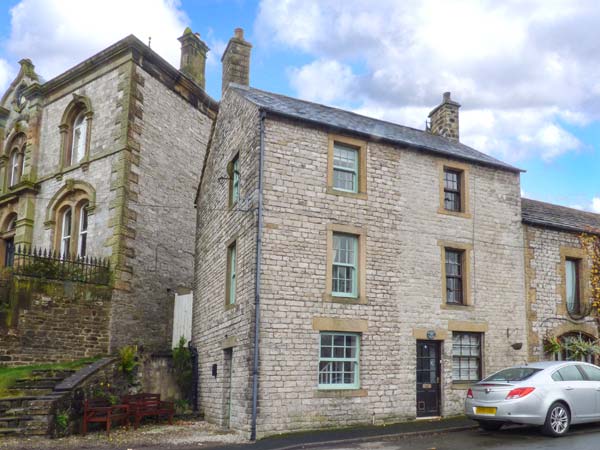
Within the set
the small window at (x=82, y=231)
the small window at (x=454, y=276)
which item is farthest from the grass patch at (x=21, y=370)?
the small window at (x=454, y=276)

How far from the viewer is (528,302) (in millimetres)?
17859

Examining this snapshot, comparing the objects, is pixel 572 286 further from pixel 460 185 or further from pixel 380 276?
pixel 380 276

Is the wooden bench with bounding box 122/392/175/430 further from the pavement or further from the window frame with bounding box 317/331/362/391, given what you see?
the window frame with bounding box 317/331/362/391

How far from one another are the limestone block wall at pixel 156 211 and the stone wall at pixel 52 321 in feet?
1.86

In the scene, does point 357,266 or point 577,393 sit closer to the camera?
point 577,393

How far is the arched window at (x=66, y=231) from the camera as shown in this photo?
2220 cm

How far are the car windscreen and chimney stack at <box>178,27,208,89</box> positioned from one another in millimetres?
17015

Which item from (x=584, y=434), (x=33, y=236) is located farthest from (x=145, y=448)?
(x=33, y=236)

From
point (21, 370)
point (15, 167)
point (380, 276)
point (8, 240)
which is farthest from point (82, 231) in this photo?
point (380, 276)

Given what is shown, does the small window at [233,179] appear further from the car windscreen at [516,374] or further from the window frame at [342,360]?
the car windscreen at [516,374]

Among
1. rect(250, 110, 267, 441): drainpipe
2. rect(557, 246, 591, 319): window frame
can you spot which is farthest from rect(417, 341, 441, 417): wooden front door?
rect(557, 246, 591, 319): window frame

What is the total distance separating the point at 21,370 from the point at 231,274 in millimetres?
5905

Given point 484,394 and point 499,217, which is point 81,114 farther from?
point 484,394

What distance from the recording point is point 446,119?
70.0 ft
